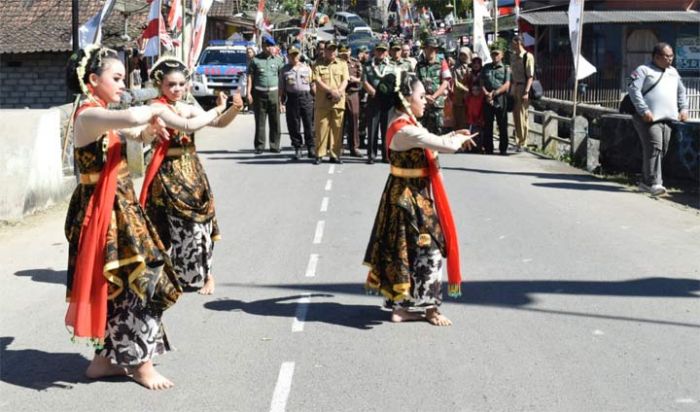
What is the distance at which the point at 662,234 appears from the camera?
1170 cm

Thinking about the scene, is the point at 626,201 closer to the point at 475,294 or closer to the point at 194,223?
the point at 475,294

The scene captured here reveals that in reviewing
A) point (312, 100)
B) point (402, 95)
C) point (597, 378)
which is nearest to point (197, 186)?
point (402, 95)

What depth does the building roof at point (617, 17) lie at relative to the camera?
2966 centimetres

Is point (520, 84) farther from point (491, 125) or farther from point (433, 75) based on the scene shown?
point (433, 75)

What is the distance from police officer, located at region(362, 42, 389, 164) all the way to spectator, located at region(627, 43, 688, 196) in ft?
14.8

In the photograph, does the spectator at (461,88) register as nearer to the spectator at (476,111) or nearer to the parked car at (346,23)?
the spectator at (476,111)

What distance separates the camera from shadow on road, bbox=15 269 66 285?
31.9 ft

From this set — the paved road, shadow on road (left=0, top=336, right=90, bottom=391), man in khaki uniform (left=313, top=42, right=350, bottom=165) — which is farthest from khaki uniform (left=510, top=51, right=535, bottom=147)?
shadow on road (left=0, top=336, right=90, bottom=391)

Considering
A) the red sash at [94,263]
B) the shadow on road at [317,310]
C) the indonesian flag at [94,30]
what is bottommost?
the shadow on road at [317,310]

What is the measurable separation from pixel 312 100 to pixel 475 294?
430 inches

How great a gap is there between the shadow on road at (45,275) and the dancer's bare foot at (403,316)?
326cm

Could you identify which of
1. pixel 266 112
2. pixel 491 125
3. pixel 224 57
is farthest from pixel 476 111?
pixel 224 57

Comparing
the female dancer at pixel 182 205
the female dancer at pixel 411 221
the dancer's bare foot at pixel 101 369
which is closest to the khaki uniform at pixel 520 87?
the female dancer at pixel 182 205

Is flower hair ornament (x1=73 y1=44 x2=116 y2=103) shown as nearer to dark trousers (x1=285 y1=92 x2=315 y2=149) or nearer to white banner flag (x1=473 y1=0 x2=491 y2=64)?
dark trousers (x1=285 y1=92 x2=315 y2=149)
